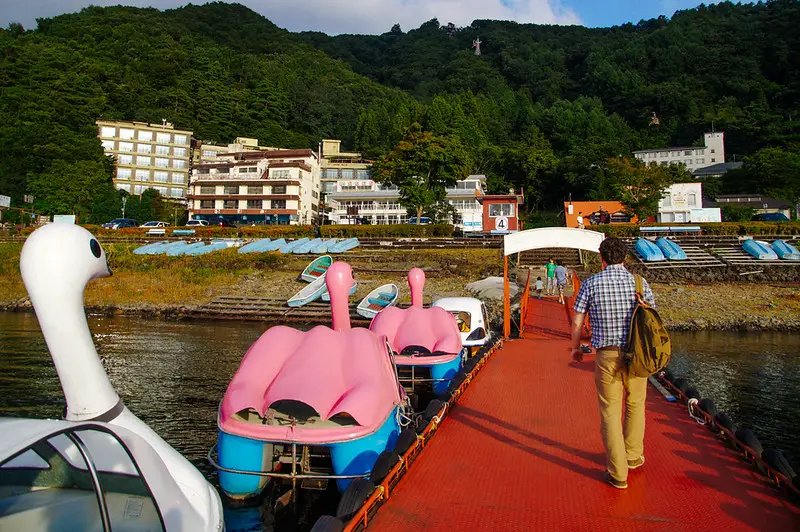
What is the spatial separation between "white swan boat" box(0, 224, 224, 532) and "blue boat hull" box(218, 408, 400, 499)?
1.48m

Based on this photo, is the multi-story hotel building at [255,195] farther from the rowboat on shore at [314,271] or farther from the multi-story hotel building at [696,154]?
the multi-story hotel building at [696,154]

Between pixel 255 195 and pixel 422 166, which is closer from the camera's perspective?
pixel 422 166

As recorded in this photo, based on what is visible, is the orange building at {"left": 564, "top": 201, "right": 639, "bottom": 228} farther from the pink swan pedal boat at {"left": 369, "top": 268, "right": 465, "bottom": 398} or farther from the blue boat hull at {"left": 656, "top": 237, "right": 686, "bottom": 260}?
the pink swan pedal boat at {"left": 369, "top": 268, "right": 465, "bottom": 398}

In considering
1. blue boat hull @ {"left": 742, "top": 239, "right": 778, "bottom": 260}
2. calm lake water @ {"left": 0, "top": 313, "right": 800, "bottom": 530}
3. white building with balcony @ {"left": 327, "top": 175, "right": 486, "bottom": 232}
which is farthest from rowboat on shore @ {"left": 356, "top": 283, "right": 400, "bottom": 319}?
white building with balcony @ {"left": 327, "top": 175, "right": 486, "bottom": 232}

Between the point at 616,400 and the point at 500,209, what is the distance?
150 feet

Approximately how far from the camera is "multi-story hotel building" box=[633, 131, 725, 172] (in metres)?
101

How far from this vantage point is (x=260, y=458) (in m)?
6.25

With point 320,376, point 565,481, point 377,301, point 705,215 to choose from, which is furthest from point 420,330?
point 705,215

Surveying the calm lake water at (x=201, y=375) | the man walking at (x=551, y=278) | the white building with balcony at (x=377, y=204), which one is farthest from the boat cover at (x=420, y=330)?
the white building with balcony at (x=377, y=204)

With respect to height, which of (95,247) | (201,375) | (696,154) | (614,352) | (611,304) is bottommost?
(201,375)

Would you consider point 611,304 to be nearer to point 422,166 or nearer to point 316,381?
point 316,381

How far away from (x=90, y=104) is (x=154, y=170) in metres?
13.7

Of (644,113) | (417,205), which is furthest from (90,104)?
(644,113)

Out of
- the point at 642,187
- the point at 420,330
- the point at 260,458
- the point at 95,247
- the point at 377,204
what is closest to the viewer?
the point at 95,247
